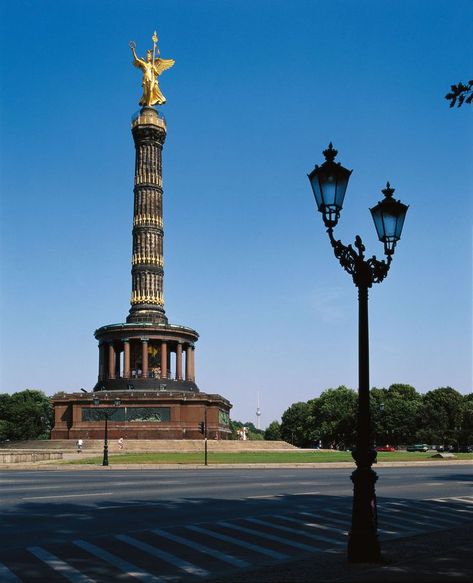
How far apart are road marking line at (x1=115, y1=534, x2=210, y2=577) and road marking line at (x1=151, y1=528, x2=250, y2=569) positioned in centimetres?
58

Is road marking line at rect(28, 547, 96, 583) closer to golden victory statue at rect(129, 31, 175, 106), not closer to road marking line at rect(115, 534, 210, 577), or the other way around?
road marking line at rect(115, 534, 210, 577)

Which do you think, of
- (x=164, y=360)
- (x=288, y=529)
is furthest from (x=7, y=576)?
(x=164, y=360)

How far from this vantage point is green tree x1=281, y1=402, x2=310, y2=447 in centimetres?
13550

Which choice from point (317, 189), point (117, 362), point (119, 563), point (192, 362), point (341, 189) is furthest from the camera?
point (117, 362)

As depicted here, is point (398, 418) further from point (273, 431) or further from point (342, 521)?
point (342, 521)

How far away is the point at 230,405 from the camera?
256ft

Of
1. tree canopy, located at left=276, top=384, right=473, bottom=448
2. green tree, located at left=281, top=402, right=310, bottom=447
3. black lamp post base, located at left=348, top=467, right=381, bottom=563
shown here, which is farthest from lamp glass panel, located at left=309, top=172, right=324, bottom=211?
green tree, located at left=281, top=402, right=310, bottom=447

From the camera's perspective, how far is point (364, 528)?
9.66 m

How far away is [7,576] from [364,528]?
474cm

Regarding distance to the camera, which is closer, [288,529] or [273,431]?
[288,529]

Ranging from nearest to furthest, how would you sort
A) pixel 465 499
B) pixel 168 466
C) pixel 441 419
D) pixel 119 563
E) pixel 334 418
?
pixel 119 563 → pixel 465 499 → pixel 168 466 → pixel 441 419 → pixel 334 418

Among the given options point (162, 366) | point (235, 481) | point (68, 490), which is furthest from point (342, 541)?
point (162, 366)

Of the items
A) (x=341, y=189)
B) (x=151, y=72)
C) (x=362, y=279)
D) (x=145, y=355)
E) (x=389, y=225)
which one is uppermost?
(x=151, y=72)

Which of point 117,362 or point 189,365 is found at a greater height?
point 117,362
